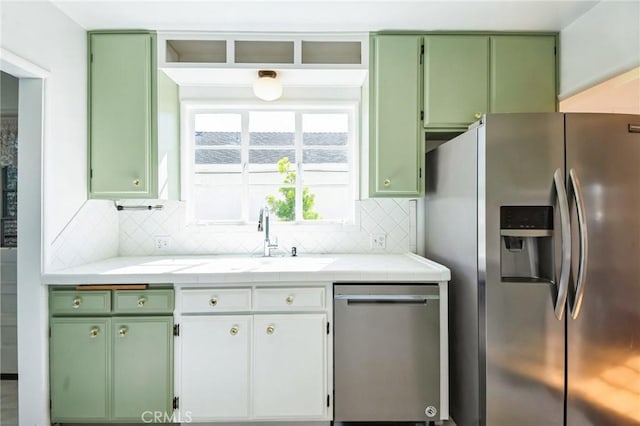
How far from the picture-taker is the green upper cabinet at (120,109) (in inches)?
87.6

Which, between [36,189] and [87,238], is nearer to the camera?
[36,189]

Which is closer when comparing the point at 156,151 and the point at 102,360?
the point at 102,360

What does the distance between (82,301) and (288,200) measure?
144 centimetres

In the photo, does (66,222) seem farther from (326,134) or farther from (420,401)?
(420,401)

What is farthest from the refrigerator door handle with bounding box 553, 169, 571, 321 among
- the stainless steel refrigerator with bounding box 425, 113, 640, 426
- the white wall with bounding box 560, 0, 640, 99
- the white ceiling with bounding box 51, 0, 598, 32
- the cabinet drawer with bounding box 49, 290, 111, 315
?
the cabinet drawer with bounding box 49, 290, 111, 315

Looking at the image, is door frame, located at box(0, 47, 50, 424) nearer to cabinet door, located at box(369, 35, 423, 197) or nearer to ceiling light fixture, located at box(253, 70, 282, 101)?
ceiling light fixture, located at box(253, 70, 282, 101)

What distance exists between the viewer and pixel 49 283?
1.88 metres

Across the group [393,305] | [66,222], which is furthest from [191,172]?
[393,305]

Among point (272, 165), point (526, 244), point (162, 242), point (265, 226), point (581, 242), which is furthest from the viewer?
point (272, 165)

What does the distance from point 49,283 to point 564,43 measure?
10.9ft

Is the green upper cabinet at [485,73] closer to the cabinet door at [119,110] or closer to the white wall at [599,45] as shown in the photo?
the white wall at [599,45]

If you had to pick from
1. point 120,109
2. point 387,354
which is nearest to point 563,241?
point 387,354

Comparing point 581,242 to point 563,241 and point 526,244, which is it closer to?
point 563,241

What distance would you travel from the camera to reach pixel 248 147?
8.87 ft
